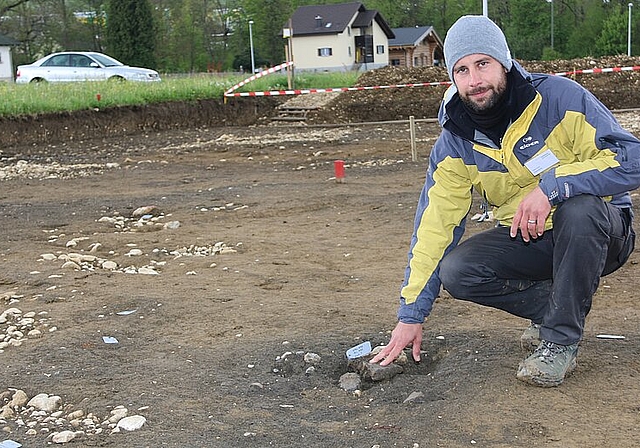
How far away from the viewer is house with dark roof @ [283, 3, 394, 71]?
60062 mm

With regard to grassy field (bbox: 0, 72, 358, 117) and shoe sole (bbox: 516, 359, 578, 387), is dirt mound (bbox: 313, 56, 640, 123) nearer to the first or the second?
grassy field (bbox: 0, 72, 358, 117)

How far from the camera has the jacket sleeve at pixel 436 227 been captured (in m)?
3.39

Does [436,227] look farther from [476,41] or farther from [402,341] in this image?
[476,41]

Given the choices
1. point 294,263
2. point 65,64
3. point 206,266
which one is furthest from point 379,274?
point 65,64

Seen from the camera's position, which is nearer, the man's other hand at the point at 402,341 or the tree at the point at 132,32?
the man's other hand at the point at 402,341

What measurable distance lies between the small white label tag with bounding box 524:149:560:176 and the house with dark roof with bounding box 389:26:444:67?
61.4 metres

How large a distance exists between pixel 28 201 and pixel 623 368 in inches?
313

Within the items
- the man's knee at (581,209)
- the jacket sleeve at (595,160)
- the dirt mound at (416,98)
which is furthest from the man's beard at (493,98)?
the dirt mound at (416,98)

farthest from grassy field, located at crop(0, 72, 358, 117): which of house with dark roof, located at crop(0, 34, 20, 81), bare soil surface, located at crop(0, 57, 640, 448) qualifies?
house with dark roof, located at crop(0, 34, 20, 81)

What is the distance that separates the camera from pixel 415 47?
64.1 meters

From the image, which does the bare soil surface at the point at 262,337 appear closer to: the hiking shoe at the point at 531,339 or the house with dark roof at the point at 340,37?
the hiking shoe at the point at 531,339

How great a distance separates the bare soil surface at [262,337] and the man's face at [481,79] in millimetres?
1166

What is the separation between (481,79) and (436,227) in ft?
2.18

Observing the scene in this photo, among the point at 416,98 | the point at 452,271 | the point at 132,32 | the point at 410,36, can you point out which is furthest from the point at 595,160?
the point at 410,36
